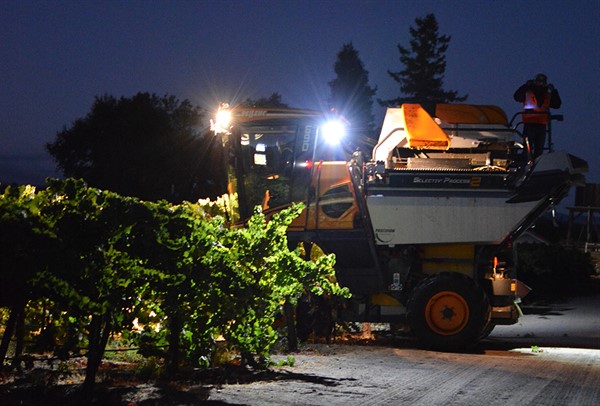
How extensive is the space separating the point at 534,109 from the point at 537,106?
0.25ft

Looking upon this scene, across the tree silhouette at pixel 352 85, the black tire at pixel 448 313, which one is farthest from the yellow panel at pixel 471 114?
the tree silhouette at pixel 352 85

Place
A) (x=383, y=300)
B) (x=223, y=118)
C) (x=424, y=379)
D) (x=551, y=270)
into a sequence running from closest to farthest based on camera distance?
1. (x=424, y=379)
2. (x=383, y=300)
3. (x=223, y=118)
4. (x=551, y=270)

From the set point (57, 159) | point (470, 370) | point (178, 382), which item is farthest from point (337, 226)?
point (57, 159)

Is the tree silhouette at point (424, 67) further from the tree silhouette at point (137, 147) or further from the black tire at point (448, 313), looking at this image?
the black tire at point (448, 313)

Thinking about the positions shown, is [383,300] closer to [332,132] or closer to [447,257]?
[447,257]

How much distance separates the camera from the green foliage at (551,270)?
27.0 metres

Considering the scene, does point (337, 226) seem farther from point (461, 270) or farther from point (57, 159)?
point (57, 159)

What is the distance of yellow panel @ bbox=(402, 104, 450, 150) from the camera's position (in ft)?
44.2

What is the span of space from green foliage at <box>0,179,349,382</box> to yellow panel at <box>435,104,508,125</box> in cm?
516

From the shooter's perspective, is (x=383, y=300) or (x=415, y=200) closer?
(x=415, y=200)

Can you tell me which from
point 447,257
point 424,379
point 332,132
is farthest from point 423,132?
point 424,379

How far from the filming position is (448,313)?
13.0 meters

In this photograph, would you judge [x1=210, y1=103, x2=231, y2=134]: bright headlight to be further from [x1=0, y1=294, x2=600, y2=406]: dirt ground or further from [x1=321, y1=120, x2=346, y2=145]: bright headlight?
[x1=0, y1=294, x2=600, y2=406]: dirt ground

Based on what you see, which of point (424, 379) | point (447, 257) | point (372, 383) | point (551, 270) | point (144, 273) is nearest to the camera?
point (144, 273)
